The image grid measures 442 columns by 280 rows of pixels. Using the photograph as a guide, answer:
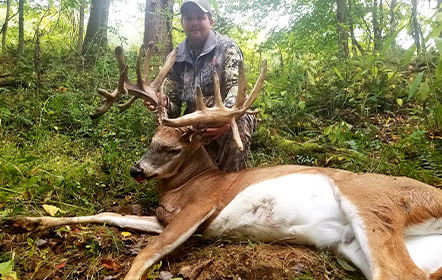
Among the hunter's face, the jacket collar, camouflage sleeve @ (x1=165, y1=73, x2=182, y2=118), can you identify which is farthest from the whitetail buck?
the hunter's face

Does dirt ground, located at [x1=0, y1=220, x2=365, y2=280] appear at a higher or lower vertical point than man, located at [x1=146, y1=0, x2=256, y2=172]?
lower

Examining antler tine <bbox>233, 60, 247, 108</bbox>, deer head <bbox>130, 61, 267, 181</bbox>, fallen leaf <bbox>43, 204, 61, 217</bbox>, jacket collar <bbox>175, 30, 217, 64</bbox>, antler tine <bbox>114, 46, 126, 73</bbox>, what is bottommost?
fallen leaf <bbox>43, 204, 61, 217</bbox>

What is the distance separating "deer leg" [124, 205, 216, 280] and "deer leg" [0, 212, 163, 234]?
473 millimetres

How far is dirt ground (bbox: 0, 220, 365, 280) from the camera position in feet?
8.69

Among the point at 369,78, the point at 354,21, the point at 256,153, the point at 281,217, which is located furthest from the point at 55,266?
the point at 354,21

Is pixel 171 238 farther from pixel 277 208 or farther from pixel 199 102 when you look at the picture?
pixel 199 102

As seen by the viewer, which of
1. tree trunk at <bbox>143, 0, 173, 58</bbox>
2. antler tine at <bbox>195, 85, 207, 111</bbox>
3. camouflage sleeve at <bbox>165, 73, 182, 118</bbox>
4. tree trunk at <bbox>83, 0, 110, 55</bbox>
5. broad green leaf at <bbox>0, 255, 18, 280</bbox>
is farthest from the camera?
tree trunk at <bbox>83, 0, 110, 55</bbox>

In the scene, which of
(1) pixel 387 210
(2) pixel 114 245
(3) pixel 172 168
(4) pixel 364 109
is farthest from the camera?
(4) pixel 364 109

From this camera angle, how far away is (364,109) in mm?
6301

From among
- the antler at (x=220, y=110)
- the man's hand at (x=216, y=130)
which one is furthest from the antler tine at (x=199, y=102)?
the man's hand at (x=216, y=130)

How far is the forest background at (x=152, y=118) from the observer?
346 cm

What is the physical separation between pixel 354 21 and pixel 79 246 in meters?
8.55

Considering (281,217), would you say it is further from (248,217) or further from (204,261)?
(204,261)

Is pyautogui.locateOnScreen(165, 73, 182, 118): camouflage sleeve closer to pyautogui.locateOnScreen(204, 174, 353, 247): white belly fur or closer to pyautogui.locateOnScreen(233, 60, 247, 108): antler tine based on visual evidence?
pyautogui.locateOnScreen(233, 60, 247, 108): antler tine
